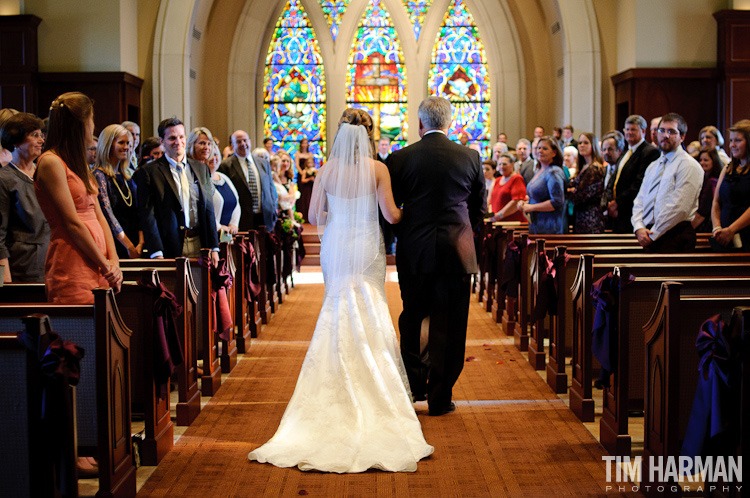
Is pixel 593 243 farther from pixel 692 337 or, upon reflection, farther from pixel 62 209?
pixel 62 209

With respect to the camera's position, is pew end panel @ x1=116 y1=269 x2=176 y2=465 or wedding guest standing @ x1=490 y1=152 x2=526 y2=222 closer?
pew end panel @ x1=116 y1=269 x2=176 y2=465

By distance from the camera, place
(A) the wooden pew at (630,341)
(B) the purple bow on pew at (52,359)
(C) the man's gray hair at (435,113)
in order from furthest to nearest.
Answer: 1. (C) the man's gray hair at (435,113)
2. (A) the wooden pew at (630,341)
3. (B) the purple bow on pew at (52,359)

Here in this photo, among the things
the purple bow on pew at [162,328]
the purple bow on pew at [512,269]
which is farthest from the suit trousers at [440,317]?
the purple bow on pew at [512,269]

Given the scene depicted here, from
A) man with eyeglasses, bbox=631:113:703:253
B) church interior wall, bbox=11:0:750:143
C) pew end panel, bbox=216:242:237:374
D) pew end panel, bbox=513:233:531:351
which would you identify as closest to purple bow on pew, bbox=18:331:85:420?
pew end panel, bbox=216:242:237:374

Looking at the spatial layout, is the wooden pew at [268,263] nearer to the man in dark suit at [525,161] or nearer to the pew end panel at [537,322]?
the pew end panel at [537,322]

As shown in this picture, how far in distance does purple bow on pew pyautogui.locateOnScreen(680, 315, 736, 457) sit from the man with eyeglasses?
8.88 ft

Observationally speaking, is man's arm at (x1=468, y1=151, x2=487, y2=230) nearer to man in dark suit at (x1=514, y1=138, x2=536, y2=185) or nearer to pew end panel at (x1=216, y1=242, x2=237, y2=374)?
pew end panel at (x1=216, y1=242, x2=237, y2=374)

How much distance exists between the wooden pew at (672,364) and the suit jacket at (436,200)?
4.32ft

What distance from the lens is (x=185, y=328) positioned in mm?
4668

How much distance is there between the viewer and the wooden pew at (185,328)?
15.2 feet

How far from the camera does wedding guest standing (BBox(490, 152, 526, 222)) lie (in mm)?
8727

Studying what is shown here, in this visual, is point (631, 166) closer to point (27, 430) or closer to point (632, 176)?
point (632, 176)

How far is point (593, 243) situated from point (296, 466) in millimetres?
3338

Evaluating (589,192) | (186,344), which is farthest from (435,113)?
(589,192)
